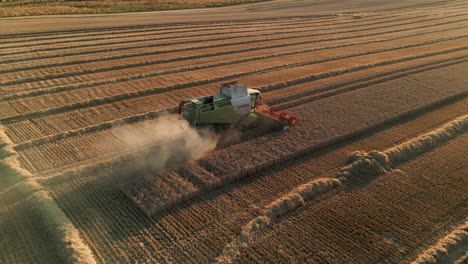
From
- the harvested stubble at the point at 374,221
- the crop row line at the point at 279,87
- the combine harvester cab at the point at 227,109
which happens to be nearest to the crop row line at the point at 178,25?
the crop row line at the point at 279,87

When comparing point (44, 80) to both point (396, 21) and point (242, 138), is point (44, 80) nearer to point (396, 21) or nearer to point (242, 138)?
point (242, 138)

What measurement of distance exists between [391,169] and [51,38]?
3108 centimetres

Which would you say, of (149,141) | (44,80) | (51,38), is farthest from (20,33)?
(149,141)

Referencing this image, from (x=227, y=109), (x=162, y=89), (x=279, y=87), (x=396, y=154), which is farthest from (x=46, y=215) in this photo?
(x=279, y=87)

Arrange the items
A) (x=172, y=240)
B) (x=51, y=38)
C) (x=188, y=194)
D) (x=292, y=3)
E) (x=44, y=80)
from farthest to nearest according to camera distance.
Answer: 1. (x=292, y=3)
2. (x=51, y=38)
3. (x=44, y=80)
4. (x=188, y=194)
5. (x=172, y=240)

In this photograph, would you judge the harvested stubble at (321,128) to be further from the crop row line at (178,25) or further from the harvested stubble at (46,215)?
the crop row line at (178,25)

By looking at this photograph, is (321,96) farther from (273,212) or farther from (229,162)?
(273,212)

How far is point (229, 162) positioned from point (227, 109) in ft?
9.83

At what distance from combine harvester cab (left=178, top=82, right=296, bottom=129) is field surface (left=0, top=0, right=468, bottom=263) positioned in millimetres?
848

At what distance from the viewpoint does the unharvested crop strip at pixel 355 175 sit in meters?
10.0

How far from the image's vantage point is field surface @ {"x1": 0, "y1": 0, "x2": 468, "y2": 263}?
33.3 ft

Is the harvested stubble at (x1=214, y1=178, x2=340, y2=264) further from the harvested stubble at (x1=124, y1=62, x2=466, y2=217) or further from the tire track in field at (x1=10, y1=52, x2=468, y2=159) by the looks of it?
the tire track in field at (x1=10, y1=52, x2=468, y2=159)

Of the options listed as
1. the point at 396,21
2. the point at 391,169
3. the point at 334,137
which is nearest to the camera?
the point at 391,169

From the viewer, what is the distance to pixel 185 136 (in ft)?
51.5
